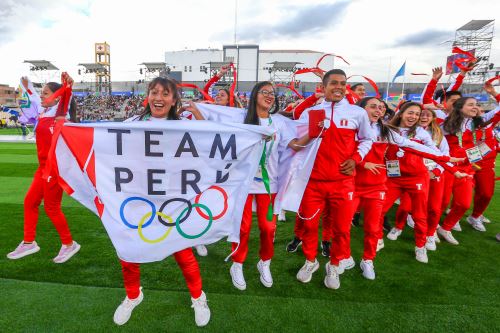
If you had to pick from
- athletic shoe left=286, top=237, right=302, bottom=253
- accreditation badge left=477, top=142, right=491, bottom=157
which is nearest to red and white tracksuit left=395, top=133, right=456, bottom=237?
accreditation badge left=477, top=142, right=491, bottom=157

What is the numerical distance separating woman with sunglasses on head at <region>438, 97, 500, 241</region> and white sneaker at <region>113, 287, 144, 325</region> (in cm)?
434

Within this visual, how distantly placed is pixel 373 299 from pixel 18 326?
3152 mm

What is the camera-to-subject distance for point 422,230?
12.4 feet

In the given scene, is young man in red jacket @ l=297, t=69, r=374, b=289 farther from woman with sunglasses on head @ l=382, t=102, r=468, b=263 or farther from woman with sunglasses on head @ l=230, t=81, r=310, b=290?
woman with sunglasses on head @ l=382, t=102, r=468, b=263

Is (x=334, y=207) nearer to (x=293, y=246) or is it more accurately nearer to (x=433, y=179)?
(x=293, y=246)

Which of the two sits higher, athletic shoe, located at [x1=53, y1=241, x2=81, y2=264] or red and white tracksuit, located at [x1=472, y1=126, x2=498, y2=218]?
red and white tracksuit, located at [x1=472, y1=126, x2=498, y2=218]

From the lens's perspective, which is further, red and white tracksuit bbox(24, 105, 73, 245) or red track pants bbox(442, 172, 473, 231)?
red track pants bbox(442, 172, 473, 231)

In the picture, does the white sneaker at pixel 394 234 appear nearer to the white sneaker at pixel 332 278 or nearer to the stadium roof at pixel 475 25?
the white sneaker at pixel 332 278

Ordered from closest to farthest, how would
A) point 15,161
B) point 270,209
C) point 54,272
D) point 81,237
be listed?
point 270,209 → point 54,272 → point 81,237 → point 15,161

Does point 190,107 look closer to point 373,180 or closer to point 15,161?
point 373,180

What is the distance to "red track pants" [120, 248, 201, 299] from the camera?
245cm

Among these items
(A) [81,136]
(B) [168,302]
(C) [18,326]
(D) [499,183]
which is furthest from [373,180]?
(D) [499,183]

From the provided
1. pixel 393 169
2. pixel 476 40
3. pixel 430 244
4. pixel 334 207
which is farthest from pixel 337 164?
pixel 476 40

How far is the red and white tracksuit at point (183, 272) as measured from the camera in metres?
2.45
